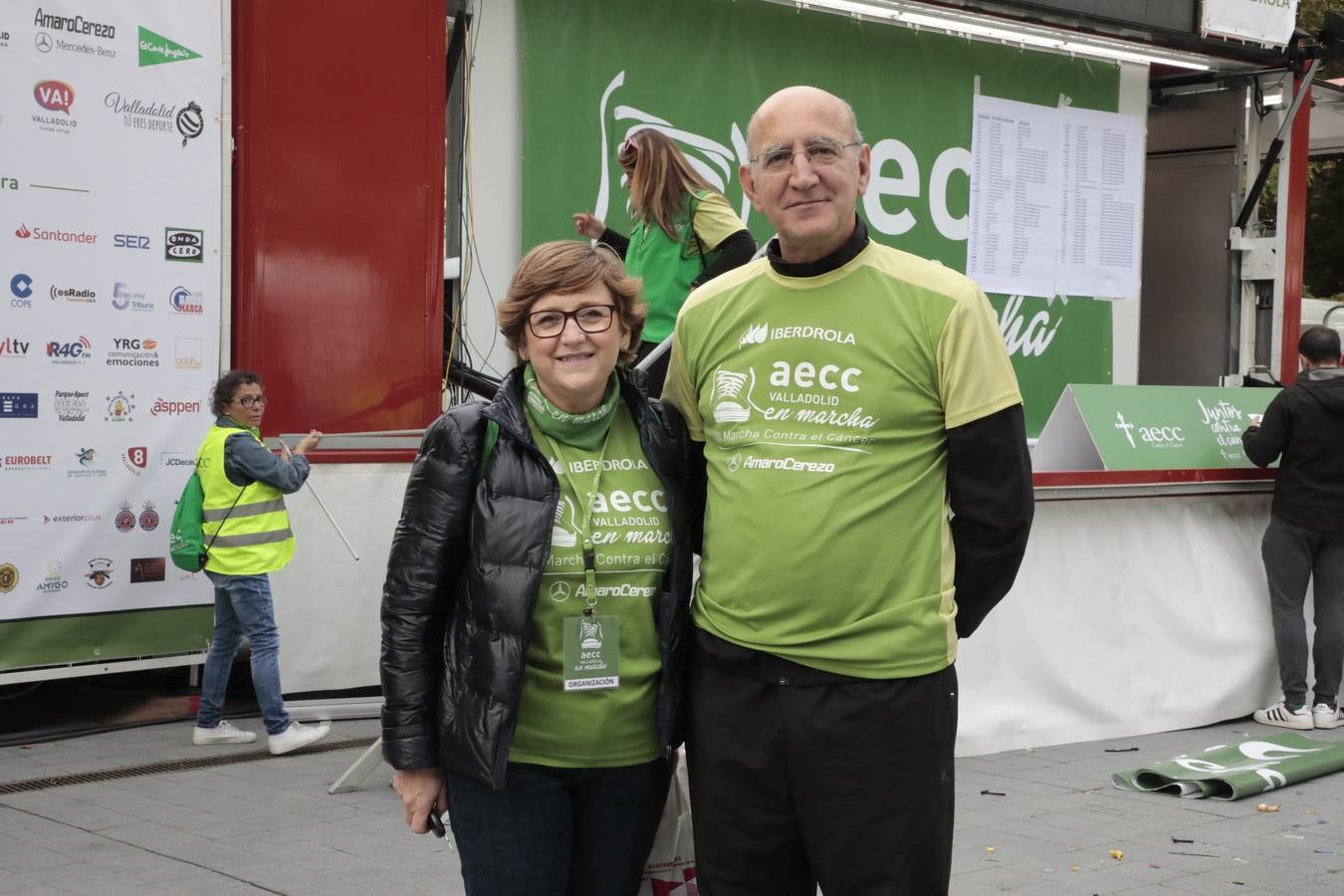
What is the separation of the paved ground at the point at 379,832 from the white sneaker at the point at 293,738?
5 centimetres

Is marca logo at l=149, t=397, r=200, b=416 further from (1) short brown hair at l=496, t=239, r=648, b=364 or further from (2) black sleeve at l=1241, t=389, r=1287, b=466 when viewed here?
(2) black sleeve at l=1241, t=389, r=1287, b=466

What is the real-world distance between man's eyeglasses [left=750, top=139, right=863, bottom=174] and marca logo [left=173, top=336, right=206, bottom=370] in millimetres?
5215

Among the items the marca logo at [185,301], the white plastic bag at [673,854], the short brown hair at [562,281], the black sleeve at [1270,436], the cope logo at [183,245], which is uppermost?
the cope logo at [183,245]

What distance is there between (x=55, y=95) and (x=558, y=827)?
5326 mm

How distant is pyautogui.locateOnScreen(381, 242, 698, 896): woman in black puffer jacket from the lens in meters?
2.65

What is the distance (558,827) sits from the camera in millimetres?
2723

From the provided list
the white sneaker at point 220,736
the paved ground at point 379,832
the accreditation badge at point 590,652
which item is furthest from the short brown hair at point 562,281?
the white sneaker at point 220,736

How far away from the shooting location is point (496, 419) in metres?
2.71

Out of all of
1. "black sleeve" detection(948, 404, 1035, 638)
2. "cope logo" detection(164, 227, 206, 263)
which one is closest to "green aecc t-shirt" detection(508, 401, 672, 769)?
"black sleeve" detection(948, 404, 1035, 638)

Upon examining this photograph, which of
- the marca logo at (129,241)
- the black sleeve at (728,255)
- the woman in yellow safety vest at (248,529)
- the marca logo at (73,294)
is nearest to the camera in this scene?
the black sleeve at (728,255)

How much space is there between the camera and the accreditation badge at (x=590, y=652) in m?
2.66

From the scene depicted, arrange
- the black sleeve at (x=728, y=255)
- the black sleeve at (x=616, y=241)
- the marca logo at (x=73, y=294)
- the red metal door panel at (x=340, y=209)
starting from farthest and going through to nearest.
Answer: the red metal door panel at (x=340, y=209) < the marca logo at (x=73, y=294) < the black sleeve at (x=616, y=241) < the black sleeve at (x=728, y=255)

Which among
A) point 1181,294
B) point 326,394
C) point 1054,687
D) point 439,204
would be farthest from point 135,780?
point 1181,294

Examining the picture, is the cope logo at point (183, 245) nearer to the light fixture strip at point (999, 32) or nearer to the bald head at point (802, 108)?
the light fixture strip at point (999, 32)
